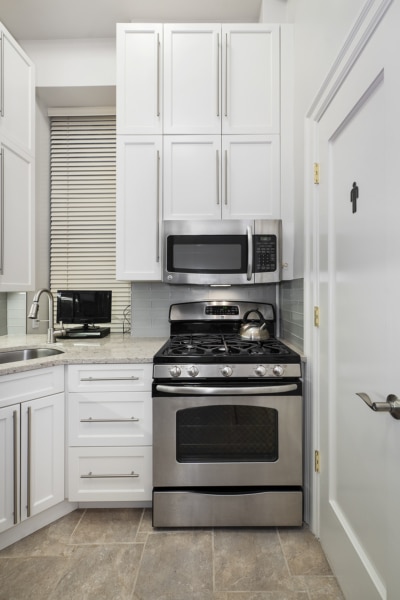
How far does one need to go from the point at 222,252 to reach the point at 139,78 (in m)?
1.21

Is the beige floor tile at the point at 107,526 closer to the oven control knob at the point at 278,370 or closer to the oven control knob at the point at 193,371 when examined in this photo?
the oven control knob at the point at 193,371

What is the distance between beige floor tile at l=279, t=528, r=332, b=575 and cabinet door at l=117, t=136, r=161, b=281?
1.58m

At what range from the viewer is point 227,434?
179 centimetres

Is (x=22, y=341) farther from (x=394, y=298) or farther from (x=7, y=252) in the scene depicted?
(x=394, y=298)

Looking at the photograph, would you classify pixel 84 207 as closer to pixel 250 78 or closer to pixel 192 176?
pixel 192 176

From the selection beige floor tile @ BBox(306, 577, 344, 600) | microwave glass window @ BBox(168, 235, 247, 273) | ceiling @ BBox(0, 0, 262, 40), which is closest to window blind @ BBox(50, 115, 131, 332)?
ceiling @ BBox(0, 0, 262, 40)

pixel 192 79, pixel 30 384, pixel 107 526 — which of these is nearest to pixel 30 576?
pixel 107 526

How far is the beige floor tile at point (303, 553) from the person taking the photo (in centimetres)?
155

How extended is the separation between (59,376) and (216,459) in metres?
0.94

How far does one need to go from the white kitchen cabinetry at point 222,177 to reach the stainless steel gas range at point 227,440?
3.10 feet

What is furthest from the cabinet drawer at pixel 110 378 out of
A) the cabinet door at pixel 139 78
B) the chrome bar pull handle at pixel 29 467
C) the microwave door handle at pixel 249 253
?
the cabinet door at pixel 139 78

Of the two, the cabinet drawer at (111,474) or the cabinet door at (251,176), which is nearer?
the cabinet drawer at (111,474)

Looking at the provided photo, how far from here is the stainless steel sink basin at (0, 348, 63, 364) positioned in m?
2.16

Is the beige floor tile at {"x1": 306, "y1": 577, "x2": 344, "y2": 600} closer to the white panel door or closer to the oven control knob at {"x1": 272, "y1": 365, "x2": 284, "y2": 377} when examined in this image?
the white panel door
